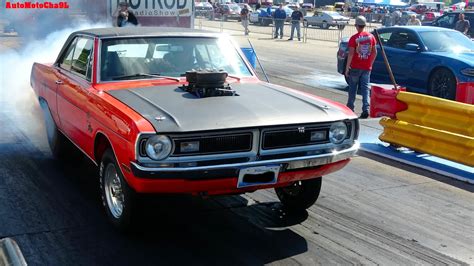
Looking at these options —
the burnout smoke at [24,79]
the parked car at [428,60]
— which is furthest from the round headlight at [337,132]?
the parked car at [428,60]

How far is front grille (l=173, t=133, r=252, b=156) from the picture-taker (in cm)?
404

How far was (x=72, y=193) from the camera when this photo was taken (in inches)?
218

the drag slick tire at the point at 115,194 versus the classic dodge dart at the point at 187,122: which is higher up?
the classic dodge dart at the point at 187,122

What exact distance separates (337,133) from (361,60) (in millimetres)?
5215

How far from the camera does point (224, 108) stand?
4.43m

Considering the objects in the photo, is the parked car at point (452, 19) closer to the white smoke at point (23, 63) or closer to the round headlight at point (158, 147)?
the white smoke at point (23, 63)

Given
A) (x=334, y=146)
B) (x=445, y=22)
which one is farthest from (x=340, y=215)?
(x=445, y=22)

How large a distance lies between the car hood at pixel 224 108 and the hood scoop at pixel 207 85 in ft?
0.24

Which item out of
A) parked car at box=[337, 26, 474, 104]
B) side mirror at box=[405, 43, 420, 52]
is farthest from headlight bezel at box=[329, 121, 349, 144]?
side mirror at box=[405, 43, 420, 52]

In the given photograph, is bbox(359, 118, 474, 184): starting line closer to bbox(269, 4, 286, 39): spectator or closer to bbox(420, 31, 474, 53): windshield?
bbox(420, 31, 474, 53): windshield

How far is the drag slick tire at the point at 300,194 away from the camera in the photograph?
5.05 m

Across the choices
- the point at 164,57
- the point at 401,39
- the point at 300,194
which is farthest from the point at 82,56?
the point at 401,39

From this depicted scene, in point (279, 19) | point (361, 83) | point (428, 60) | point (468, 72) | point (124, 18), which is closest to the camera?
point (361, 83)

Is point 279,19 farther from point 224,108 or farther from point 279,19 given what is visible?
point 224,108
